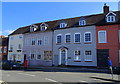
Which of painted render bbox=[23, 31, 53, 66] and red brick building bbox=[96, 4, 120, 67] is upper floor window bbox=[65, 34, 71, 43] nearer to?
painted render bbox=[23, 31, 53, 66]

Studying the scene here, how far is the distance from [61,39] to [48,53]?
4.26 m

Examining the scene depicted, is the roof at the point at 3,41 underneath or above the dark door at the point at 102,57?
above

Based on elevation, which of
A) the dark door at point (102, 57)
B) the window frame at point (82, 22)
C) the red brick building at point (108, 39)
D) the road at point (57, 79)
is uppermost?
the window frame at point (82, 22)

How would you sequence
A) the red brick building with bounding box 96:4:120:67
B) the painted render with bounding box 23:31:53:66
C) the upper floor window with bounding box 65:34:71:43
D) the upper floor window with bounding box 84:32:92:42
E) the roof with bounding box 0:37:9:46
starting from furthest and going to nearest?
the roof with bounding box 0:37:9:46 → the painted render with bounding box 23:31:53:66 → the upper floor window with bounding box 65:34:71:43 → the upper floor window with bounding box 84:32:92:42 → the red brick building with bounding box 96:4:120:67

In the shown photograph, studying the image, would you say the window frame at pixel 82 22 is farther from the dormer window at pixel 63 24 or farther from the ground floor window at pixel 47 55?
the ground floor window at pixel 47 55

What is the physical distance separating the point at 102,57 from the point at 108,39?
312 centimetres

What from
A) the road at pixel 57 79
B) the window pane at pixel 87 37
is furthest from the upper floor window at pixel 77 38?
the road at pixel 57 79

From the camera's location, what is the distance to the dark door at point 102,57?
935 inches

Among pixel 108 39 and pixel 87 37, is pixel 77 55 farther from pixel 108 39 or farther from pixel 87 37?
pixel 108 39

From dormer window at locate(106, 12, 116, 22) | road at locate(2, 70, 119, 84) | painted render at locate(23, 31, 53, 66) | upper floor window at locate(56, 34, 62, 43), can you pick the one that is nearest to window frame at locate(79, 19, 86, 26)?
dormer window at locate(106, 12, 116, 22)

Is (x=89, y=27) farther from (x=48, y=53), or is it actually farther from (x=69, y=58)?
(x=48, y=53)

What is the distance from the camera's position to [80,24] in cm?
2702

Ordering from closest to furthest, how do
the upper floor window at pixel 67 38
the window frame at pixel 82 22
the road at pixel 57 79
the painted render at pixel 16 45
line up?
the road at pixel 57 79
the window frame at pixel 82 22
the upper floor window at pixel 67 38
the painted render at pixel 16 45

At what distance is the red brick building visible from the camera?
23203 millimetres
